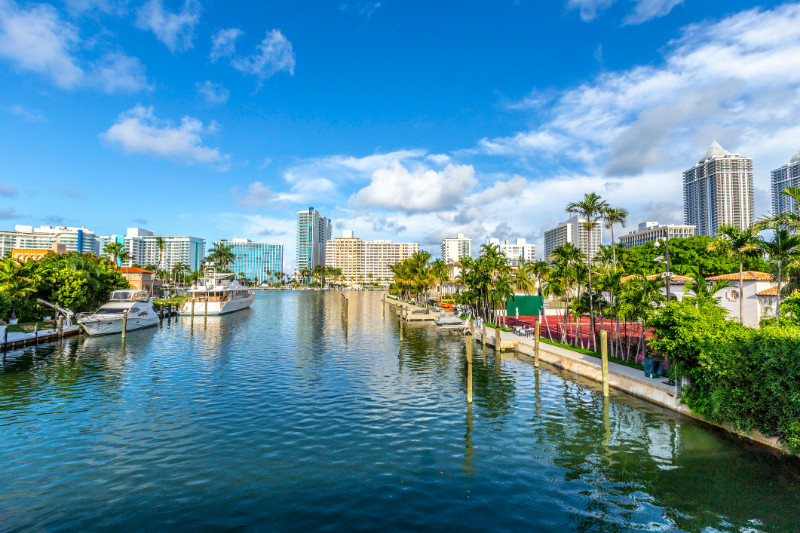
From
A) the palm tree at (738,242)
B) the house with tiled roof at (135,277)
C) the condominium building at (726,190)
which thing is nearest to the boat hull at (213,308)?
the house with tiled roof at (135,277)

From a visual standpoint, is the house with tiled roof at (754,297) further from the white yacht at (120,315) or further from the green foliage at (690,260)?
the white yacht at (120,315)

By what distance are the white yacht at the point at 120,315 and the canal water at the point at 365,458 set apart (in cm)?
1967

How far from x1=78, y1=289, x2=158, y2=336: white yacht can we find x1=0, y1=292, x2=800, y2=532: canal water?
64.5 feet

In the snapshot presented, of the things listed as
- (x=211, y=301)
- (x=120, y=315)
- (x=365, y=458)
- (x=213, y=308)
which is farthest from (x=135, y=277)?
(x=365, y=458)

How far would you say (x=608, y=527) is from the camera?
11.2 metres

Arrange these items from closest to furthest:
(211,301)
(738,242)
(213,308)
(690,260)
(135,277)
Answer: (738,242) < (690,260) < (213,308) < (211,301) < (135,277)

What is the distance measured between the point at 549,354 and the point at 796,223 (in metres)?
17.0

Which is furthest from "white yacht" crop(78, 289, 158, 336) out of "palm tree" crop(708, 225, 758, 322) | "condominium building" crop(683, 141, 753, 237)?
"condominium building" crop(683, 141, 753, 237)

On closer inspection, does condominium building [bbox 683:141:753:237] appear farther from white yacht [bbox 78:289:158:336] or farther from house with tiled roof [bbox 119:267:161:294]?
house with tiled roof [bbox 119:267:161:294]

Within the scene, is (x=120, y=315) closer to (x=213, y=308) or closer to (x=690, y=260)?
(x=213, y=308)

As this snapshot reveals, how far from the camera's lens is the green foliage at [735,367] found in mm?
14016

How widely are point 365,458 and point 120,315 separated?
4626 centimetres

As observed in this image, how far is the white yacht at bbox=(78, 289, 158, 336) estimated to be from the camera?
47.3 metres

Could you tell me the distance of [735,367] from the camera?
51.2 feet
